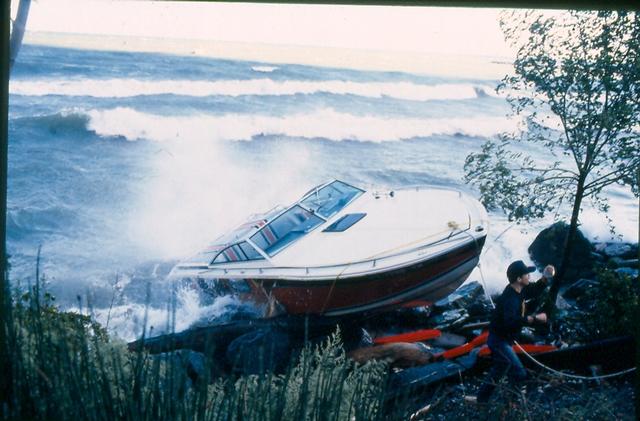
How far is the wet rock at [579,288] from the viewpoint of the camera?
7.75 ft

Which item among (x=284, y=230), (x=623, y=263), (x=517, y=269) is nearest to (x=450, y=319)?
(x=517, y=269)

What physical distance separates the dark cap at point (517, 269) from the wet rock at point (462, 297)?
14cm

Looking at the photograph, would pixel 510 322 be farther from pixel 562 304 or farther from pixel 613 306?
pixel 613 306

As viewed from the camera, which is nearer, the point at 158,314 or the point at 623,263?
the point at 623,263

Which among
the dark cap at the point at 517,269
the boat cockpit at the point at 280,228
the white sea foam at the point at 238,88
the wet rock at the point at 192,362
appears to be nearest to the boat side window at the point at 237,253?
the boat cockpit at the point at 280,228

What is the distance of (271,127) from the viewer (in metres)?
2.60

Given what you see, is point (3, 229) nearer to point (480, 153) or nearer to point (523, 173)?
point (480, 153)

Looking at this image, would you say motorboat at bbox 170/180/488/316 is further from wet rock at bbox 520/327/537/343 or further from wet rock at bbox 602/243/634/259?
wet rock at bbox 602/243/634/259

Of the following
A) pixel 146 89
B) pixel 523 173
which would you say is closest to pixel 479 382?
pixel 523 173

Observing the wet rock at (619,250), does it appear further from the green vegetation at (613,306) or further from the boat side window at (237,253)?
the boat side window at (237,253)

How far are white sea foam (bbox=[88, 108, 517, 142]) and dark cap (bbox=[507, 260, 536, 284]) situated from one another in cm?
69

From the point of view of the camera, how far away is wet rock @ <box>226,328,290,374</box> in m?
2.43

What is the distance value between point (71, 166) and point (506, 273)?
2145mm

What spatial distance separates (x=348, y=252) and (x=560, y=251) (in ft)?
3.12
